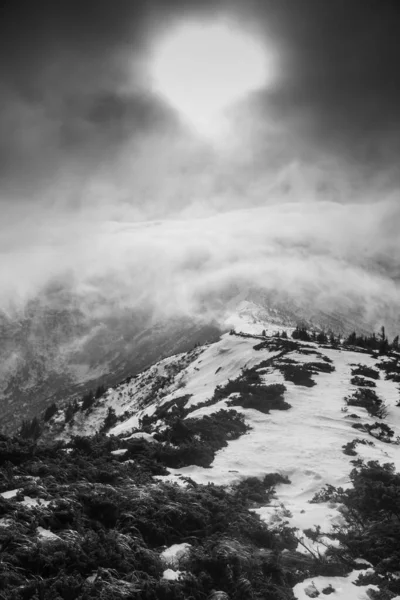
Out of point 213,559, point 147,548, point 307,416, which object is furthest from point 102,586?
point 307,416

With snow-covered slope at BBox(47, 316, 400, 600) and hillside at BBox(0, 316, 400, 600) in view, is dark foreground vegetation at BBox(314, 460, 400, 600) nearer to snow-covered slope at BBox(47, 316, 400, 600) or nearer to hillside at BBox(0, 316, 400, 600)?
hillside at BBox(0, 316, 400, 600)

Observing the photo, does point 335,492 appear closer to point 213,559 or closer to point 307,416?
point 213,559

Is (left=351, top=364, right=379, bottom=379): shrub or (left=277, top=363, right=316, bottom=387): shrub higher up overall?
(left=277, top=363, right=316, bottom=387): shrub

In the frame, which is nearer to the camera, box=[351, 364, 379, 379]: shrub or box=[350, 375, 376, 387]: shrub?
box=[350, 375, 376, 387]: shrub

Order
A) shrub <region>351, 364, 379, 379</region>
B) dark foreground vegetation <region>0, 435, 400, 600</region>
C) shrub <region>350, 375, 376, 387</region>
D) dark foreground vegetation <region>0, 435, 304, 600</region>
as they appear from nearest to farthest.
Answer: dark foreground vegetation <region>0, 435, 304, 600</region>
dark foreground vegetation <region>0, 435, 400, 600</region>
shrub <region>350, 375, 376, 387</region>
shrub <region>351, 364, 379, 379</region>

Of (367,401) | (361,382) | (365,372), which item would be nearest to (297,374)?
(361,382)

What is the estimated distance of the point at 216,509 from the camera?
62.5ft

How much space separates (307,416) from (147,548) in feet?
83.3

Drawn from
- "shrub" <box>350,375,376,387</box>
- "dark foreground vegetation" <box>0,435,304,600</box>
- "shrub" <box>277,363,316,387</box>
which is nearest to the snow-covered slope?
"shrub" <box>350,375,376,387</box>

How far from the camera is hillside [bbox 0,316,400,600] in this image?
43.0ft

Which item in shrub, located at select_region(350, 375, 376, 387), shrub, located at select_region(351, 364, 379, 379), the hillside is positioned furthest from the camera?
shrub, located at select_region(351, 364, 379, 379)

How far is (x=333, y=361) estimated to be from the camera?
6362 cm

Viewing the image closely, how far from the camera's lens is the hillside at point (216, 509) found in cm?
1310

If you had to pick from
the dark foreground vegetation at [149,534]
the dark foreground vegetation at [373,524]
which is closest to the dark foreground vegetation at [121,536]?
the dark foreground vegetation at [149,534]
